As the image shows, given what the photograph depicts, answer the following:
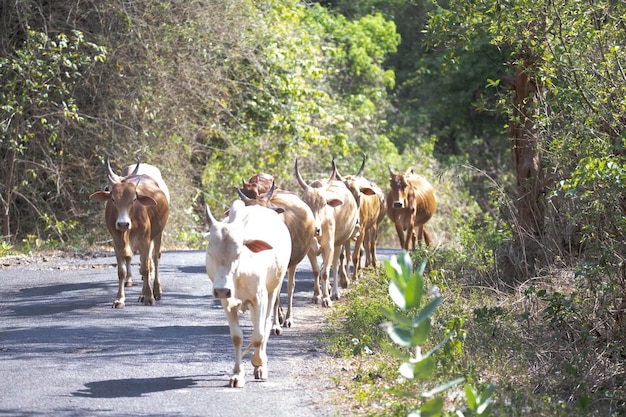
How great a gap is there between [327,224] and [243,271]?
→ 473cm

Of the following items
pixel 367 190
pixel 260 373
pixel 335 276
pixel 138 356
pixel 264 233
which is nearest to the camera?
pixel 260 373

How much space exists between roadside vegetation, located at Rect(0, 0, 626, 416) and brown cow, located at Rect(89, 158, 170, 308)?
223 centimetres

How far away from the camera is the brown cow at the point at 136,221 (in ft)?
37.7

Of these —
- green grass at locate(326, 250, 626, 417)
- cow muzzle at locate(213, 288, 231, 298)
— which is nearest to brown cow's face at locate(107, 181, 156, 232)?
green grass at locate(326, 250, 626, 417)

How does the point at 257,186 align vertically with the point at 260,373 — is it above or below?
above

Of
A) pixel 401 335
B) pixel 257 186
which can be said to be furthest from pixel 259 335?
pixel 257 186

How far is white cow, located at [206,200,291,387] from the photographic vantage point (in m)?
7.46

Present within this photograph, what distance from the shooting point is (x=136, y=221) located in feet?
39.1

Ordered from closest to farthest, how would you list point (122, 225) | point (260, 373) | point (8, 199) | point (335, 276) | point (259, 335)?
point (259, 335)
point (260, 373)
point (122, 225)
point (335, 276)
point (8, 199)

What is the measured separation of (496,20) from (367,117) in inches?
676

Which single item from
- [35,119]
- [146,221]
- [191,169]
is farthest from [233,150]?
[146,221]

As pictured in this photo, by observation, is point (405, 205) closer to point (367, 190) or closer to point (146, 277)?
point (367, 190)

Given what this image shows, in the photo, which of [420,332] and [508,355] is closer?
[420,332]

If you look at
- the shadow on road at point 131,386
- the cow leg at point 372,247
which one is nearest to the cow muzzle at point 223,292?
the shadow on road at point 131,386
